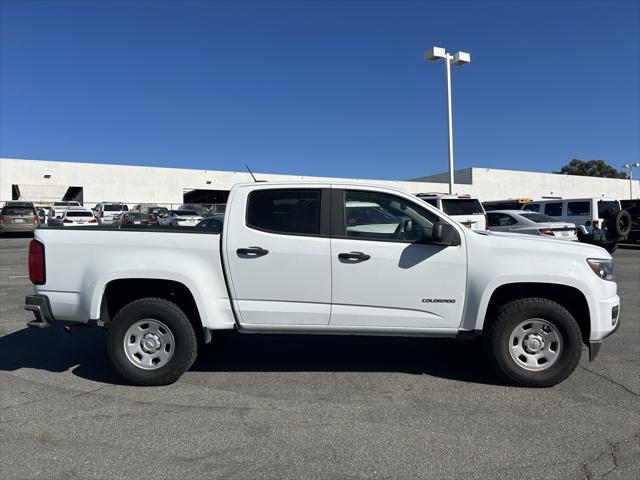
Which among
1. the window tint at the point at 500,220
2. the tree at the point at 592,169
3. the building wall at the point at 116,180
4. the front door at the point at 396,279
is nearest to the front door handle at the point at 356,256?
the front door at the point at 396,279

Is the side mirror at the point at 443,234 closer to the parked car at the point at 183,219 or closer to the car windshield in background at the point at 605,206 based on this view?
the car windshield in background at the point at 605,206

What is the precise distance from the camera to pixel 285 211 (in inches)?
191

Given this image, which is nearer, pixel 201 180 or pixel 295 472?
pixel 295 472

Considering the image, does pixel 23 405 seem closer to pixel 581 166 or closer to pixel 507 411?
pixel 507 411

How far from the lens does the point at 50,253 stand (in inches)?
190

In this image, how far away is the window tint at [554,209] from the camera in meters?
19.1

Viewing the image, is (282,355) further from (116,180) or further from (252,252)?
(116,180)

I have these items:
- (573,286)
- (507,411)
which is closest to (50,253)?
(507,411)

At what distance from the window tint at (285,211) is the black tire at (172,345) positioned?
1.12 meters

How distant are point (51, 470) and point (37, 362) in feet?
8.65

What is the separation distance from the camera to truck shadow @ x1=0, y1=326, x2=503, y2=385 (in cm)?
531

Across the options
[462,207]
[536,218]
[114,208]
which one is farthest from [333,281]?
[114,208]

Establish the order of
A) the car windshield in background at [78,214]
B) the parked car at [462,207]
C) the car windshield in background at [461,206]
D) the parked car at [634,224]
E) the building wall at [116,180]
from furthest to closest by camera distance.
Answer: the building wall at [116,180], the car windshield in background at [78,214], the parked car at [634,224], the car windshield in background at [461,206], the parked car at [462,207]

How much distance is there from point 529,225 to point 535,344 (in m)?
11.0
